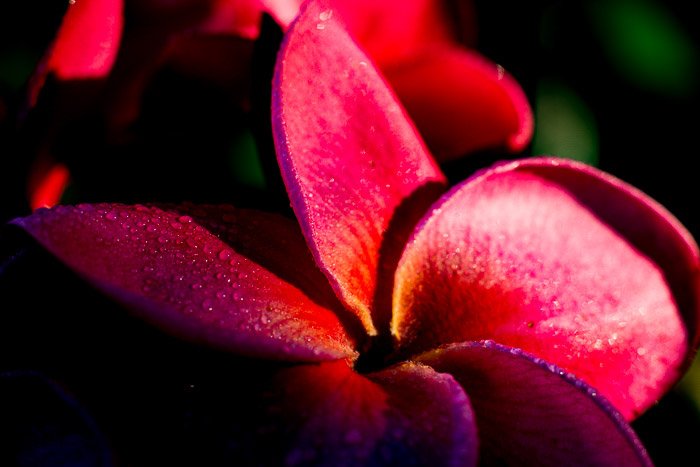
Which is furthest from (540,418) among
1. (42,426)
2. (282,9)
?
(282,9)

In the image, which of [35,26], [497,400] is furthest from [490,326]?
[35,26]

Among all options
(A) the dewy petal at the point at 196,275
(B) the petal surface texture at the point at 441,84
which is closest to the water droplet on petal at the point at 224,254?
(A) the dewy petal at the point at 196,275

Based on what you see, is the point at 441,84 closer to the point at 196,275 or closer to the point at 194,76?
the point at 194,76

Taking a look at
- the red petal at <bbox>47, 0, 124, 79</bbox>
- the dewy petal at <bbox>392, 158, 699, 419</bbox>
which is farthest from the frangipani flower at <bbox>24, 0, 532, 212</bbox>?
the dewy petal at <bbox>392, 158, 699, 419</bbox>

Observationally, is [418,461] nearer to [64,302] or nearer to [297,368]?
[297,368]

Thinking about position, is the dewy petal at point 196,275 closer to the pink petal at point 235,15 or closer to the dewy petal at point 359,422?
the dewy petal at point 359,422
